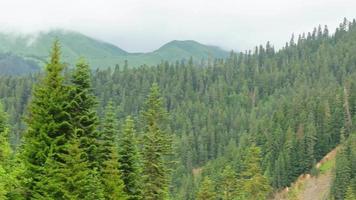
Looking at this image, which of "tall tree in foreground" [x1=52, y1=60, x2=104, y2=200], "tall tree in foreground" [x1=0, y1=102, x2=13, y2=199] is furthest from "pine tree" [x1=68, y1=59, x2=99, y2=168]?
"tall tree in foreground" [x1=0, y1=102, x2=13, y2=199]

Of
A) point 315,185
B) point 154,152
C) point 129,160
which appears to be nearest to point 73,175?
point 129,160

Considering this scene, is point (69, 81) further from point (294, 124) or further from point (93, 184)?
point (294, 124)

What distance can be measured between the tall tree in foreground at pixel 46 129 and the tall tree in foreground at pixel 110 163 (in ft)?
15.1

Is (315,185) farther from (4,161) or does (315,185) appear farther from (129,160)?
(4,161)

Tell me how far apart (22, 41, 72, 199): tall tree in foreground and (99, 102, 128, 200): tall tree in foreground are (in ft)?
15.1

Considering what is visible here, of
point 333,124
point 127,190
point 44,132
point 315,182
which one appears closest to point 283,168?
point 315,182

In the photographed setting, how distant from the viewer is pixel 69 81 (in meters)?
28.7

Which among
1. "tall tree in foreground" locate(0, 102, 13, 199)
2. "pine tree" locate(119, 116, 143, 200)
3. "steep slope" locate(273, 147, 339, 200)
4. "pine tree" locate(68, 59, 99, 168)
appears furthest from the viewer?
"steep slope" locate(273, 147, 339, 200)

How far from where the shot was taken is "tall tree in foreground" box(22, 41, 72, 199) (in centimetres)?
2523

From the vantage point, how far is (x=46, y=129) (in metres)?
25.5

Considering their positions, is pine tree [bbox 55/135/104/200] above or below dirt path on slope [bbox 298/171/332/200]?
above

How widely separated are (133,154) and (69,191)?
10.7 meters

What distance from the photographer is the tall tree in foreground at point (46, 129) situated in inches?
993

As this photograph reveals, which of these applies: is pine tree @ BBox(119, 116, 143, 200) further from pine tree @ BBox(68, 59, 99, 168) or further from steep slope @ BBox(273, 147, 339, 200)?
steep slope @ BBox(273, 147, 339, 200)
